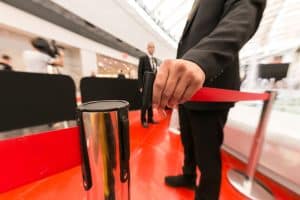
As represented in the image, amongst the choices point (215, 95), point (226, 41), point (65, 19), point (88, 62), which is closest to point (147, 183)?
point (215, 95)

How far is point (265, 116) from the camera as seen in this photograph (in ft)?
2.90

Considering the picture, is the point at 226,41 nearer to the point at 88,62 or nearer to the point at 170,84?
the point at 170,84

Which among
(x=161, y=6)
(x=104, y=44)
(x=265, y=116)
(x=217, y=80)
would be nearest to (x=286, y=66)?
(x=265, y=116)

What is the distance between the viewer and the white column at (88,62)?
463 centimetres

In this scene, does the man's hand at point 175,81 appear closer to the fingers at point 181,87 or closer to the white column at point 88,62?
the fingers at point 181,87

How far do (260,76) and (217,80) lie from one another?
52.9 inches

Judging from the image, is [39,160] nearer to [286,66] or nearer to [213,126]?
[213,126]

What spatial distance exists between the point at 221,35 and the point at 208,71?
13 centimetres

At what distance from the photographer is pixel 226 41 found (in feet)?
1.22

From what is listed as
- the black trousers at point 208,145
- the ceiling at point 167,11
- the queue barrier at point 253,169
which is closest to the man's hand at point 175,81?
the black trousers at point 208,145

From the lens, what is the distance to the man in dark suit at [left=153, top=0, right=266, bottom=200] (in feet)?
0.90

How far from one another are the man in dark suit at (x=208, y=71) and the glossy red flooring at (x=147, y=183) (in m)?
0.24

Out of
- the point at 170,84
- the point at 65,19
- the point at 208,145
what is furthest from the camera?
the point at 65,19

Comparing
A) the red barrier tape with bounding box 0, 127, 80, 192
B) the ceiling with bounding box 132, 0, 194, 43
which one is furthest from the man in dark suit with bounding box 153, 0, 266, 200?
the ceiling with bounding box 132, 0, 194, 43
